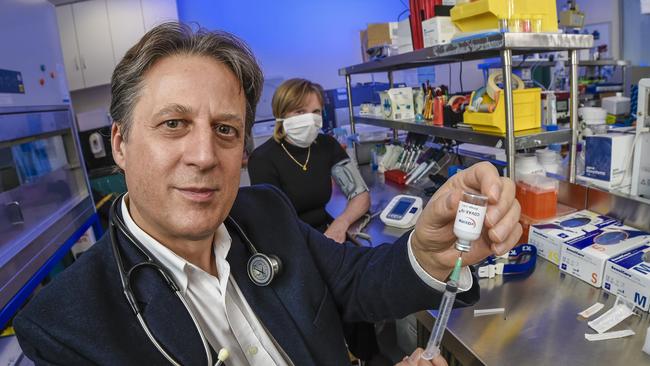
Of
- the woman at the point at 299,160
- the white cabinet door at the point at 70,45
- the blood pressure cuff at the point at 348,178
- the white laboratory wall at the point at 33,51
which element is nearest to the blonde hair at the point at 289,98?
the woman at the point at 299,160

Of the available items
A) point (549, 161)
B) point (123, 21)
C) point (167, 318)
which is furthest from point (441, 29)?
point (123, 21)

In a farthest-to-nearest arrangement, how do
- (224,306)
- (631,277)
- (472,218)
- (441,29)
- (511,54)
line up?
(441,29) < (511,54) < (631,277) < (224,306) < (472,218)

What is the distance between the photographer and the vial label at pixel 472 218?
2.20ft

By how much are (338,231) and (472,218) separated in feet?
4.07

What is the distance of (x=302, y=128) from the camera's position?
7.25ft

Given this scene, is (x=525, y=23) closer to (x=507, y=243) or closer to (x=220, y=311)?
(x=507, y=243)

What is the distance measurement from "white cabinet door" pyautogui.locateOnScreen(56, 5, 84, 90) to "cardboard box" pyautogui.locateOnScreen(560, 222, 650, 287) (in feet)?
15.6

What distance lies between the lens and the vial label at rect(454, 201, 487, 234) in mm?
670

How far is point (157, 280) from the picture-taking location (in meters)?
0.81

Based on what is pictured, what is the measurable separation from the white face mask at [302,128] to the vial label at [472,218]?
5.25 ft

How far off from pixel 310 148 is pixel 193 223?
1530 mm

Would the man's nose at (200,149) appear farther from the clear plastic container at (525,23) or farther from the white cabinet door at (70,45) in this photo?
the white cabinet door at (70,45)

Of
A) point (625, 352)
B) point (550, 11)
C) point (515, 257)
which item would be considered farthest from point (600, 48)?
point (625, 352)

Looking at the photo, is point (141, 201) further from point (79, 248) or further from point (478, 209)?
point (79, 248)
